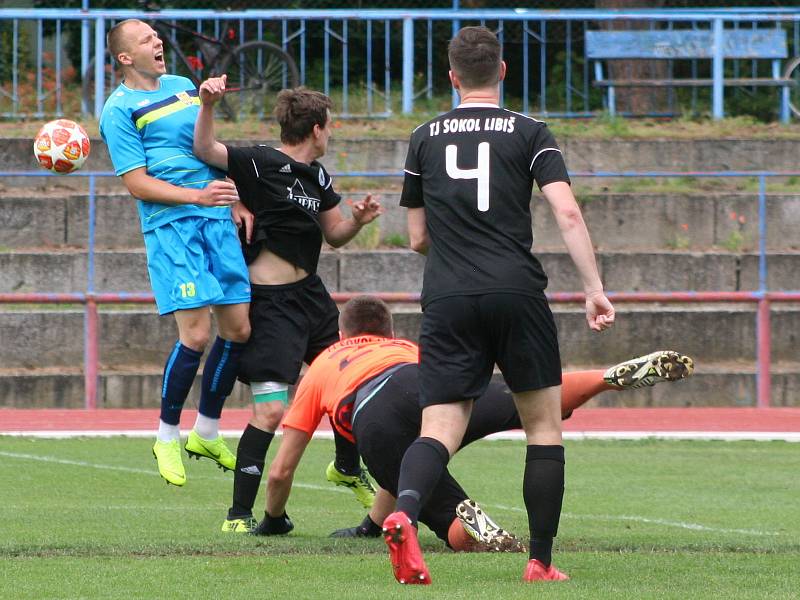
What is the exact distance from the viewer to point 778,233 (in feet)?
48.2

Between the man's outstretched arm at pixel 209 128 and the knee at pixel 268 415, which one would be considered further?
the knee at pixel 268 415

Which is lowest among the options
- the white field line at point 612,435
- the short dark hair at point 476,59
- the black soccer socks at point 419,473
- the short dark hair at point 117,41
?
the white field line at point 612,435

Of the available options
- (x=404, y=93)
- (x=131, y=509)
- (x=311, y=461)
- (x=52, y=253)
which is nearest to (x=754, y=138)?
(x=404, y=93)

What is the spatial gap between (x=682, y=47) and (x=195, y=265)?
36.6 feet

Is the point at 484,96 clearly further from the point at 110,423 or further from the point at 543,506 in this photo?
the point at 110,423

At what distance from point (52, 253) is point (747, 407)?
21.3ft

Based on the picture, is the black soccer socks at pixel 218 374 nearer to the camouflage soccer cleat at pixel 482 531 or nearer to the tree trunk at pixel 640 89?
the camouflage soccer cleat at pixel 482 531

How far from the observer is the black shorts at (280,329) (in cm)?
678

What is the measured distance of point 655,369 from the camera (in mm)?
5543

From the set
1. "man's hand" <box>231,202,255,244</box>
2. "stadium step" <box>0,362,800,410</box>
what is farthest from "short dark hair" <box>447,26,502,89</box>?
"stadium step" <box>0,362,800,410</box>

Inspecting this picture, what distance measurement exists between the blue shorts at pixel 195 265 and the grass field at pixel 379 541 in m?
1.03

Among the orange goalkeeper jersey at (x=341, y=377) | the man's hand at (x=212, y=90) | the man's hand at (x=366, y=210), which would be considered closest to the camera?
the orange goalkeeper jersey at (x=341, y=377)

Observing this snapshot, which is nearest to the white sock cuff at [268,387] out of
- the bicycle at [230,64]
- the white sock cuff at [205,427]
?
the white sock cuff at [205,427]

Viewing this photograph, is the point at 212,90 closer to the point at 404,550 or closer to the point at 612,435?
the point at 404,550
